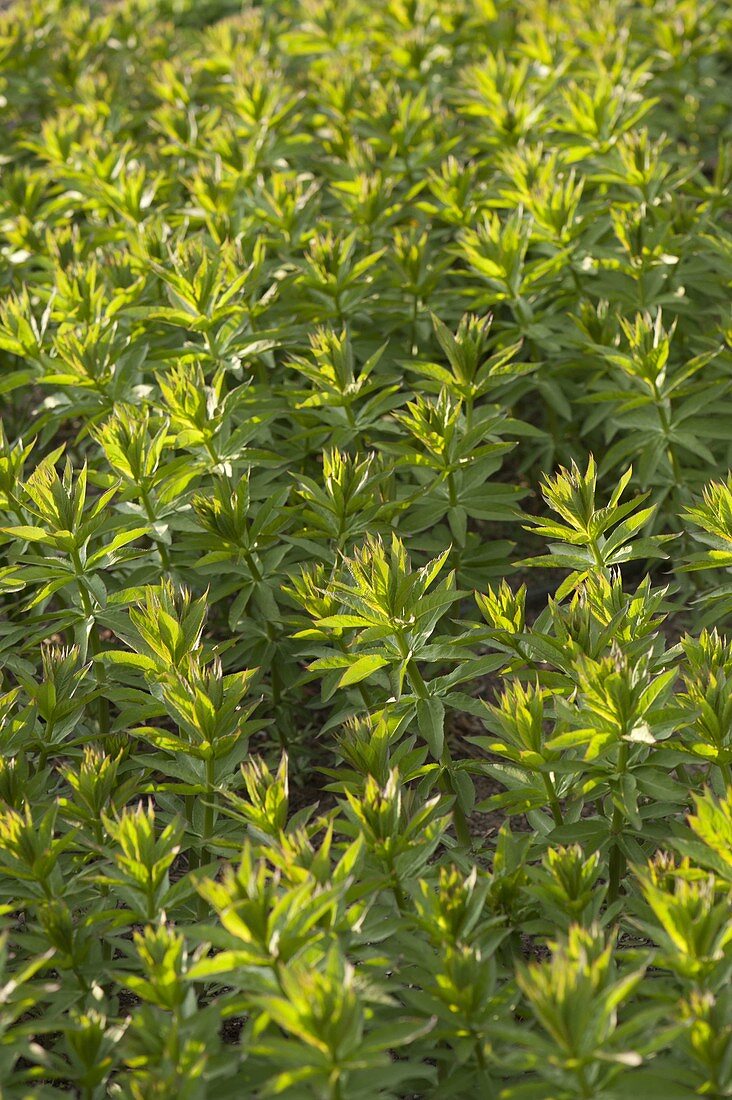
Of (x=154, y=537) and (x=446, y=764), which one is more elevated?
(x=154, y=537)

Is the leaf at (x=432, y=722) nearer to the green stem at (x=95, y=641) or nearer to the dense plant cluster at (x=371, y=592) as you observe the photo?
the dense plant cluster at (x=371, y=592)

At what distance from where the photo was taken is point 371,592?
7.98 feet

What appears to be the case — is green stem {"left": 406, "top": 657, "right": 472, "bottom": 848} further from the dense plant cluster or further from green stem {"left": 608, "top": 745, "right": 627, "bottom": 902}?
green stem {"left": 608, "top": 745, "right": 627, "bottom": 902}

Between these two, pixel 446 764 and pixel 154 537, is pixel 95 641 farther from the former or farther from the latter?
pixel 446 764

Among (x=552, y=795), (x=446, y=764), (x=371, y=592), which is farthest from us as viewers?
(x=446, y=764)

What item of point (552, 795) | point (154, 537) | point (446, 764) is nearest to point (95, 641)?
point (154, 537)

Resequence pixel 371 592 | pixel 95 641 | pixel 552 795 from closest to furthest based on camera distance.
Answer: pixel 552 795, pixel 371 592, pixel 95 641

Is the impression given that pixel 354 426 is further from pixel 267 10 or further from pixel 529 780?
pixel 267 10

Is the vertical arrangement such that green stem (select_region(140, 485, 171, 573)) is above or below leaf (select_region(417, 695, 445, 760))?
above

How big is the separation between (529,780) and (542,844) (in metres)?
0.13

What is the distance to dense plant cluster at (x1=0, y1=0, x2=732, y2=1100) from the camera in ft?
6.14

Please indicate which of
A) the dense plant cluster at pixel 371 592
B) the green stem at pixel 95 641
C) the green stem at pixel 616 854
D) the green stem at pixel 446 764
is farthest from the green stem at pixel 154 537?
the green stem at pixel 616 854

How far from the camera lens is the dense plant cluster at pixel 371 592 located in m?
1.87

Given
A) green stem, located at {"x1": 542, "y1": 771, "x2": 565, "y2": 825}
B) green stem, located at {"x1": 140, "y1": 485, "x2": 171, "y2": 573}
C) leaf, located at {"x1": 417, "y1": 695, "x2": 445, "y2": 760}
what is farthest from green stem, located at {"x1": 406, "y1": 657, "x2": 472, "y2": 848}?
green stem, located at {"x1": 140, "y1": 485, "x2": 171, "y2": 573}
